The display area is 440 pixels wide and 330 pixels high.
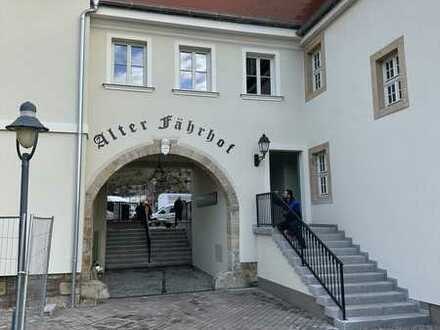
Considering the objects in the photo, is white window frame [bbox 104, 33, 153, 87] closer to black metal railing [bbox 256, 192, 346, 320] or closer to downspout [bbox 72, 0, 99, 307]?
downspout [bbox 72, 0, 99, 307]

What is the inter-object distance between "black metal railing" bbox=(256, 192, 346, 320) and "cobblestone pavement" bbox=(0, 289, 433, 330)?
724mm

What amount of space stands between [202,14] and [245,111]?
9.25ft

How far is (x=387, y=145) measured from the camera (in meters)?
9.16

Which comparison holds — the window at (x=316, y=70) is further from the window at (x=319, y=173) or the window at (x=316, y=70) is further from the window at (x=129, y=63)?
the window at (x=129, y=63)

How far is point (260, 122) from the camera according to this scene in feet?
40.6

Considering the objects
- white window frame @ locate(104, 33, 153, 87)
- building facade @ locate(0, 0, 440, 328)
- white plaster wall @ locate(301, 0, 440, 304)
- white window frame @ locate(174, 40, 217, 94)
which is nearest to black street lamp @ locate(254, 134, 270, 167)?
building facade @ locate(0, 0, 440, 328)

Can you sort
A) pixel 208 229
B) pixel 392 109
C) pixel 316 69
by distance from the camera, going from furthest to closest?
pixel 208 229 < pixel 316 69 < pixel 392 109

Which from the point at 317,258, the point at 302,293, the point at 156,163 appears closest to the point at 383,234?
the point at 317,258

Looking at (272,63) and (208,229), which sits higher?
(272,63)

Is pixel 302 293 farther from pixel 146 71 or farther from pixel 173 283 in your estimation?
pixel 146 71

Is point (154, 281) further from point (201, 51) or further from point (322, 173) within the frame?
point (201, 51)

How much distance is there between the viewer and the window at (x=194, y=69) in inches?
477

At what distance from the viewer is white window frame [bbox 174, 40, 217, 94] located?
11.9 metres

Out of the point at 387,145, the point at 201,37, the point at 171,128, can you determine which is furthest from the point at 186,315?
the point at 201,37
